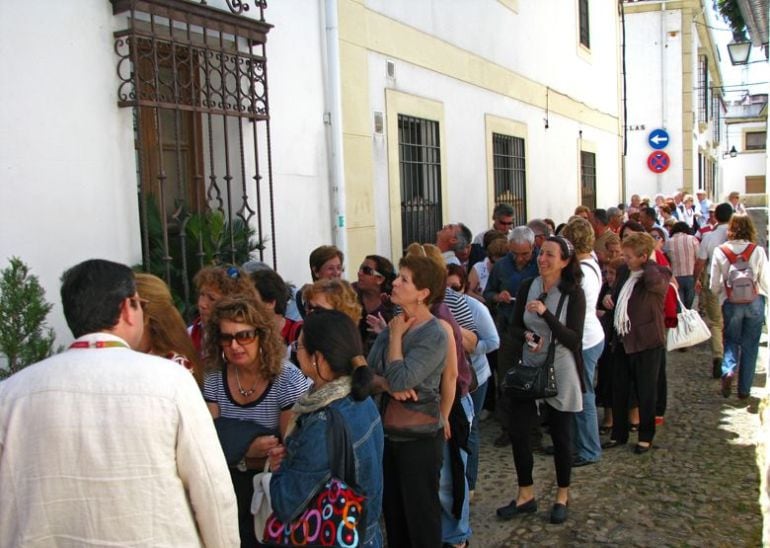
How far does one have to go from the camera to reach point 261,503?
2.74m

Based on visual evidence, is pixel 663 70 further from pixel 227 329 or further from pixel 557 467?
pixel 227 329

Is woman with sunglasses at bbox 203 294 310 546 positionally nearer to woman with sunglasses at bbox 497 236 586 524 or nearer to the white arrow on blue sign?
woman with sunglasses at bbox 497 236 586 524

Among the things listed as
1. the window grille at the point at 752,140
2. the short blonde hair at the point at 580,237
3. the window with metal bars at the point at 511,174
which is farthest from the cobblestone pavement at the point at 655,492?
the window grille at the point at 752,140

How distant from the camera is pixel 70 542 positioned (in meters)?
2.05

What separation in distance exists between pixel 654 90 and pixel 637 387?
79.6 feet

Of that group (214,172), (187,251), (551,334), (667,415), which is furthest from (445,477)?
(667,415)

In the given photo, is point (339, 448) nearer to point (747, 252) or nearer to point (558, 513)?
point (558, 513)

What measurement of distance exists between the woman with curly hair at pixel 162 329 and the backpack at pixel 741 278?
18.3 feet

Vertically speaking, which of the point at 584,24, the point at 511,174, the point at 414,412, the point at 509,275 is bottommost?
the point at 414,412

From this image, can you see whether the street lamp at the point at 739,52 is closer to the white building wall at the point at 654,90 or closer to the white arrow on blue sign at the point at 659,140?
the white arrow on blue sign at the point at 659,140

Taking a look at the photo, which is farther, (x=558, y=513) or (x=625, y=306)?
(x=625, y=306)

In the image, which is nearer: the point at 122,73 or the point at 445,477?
the point at 445,477

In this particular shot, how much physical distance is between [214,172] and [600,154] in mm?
13330

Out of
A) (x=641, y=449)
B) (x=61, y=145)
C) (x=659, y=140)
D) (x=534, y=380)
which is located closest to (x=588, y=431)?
(x=641, y=449)
